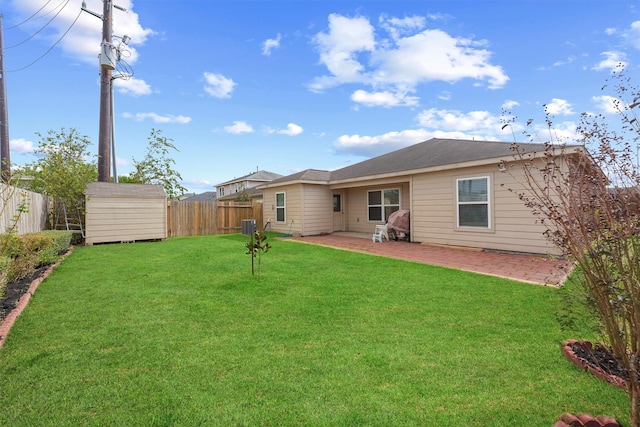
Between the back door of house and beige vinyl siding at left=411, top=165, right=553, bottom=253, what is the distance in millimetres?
4638

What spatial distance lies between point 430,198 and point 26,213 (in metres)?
10.7

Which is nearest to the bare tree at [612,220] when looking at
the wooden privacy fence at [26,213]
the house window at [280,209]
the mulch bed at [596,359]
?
the mulch bed at [596,359]

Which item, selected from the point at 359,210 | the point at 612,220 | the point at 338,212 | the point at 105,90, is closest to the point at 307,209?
the point at 338,212

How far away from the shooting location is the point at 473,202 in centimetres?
861

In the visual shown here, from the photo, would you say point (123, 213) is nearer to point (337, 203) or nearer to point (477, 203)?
point (337, 203)

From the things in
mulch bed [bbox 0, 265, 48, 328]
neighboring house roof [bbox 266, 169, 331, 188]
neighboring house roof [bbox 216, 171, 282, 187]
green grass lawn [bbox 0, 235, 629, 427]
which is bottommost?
green grass lawn [bbox 0, 235, 629, 427]

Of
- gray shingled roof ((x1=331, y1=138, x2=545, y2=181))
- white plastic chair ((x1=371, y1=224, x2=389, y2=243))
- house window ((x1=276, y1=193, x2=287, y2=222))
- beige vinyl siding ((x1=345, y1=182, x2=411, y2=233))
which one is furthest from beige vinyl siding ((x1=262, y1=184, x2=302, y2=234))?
white plastic chair ((x1=371, y1=224, x2=389, y2=243))

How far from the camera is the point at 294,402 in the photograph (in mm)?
2078

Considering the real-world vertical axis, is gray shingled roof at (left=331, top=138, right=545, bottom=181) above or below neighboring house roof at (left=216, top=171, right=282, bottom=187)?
below

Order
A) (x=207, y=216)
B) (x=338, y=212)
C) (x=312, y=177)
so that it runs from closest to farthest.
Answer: (x=312, y=177) → (x=338, y=212) → (x=207, y=216)

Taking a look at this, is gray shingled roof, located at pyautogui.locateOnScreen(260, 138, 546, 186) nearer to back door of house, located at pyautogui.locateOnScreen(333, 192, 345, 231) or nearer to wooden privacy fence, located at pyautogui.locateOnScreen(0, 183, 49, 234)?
back door of house, located at pyautogui.locateOnScreen(333, 192, 345, 231)

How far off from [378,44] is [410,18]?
1.56 metres

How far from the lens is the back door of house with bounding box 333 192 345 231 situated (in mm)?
14383

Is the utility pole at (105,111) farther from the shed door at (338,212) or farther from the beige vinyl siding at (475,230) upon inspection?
Answer: the beige vinyl siding at (475,230)
